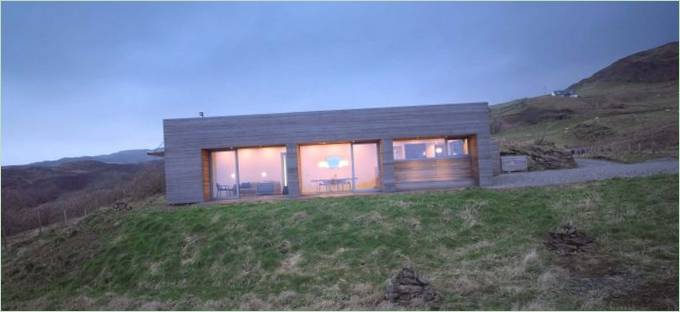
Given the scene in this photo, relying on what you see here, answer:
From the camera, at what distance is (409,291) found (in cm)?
709

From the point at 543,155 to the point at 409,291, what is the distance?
18561 millimetres

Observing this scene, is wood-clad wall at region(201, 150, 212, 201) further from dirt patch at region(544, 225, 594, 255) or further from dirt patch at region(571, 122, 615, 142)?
dirt patch at region(571, 122, 615, 142)

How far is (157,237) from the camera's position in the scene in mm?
12164

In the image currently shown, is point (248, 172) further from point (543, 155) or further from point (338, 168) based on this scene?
point (543, 155)

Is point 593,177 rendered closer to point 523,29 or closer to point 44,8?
point 44,8

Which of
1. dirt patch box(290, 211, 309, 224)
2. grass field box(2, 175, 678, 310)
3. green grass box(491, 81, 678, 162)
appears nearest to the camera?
grass field box(2, 175, 678, 310)

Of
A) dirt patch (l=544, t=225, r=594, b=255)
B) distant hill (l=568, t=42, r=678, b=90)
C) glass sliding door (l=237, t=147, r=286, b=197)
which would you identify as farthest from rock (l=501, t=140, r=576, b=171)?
distant hill (l=568, t=42, r=678, b=90)

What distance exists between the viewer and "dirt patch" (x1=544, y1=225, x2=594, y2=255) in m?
8.47

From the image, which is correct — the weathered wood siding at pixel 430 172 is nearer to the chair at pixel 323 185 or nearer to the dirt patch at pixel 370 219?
the chair at pixel 323 185

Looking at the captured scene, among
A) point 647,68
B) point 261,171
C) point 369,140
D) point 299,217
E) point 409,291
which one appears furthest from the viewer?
point 647,68

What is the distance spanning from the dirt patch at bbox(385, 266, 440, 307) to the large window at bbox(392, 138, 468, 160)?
9.22 meters

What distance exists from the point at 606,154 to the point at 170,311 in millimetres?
27398

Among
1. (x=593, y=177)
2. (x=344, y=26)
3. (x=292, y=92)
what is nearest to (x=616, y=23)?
(x=344, y=26)

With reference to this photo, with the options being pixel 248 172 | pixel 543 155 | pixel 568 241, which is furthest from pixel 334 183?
pixel 543 155
